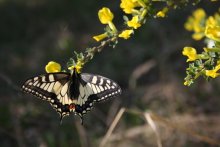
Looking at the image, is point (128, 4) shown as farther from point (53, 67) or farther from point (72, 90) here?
point (72, 90)

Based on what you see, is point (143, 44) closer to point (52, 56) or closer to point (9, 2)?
point (52, 56)

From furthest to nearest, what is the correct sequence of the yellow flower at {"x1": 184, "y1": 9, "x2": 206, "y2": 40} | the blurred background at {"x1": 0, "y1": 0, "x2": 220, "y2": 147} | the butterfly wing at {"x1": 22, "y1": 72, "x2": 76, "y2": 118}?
the blurred background at {"x1": 0, "y1": 0, "x2": 220, "y2": 147}, the yellow flower at {"x1": 184, "y1": 9, "x2": 206, "y2": 40}, the butterfly wing at {"x1": 22, "y1": 72, "x2": 76, "y2": 118}

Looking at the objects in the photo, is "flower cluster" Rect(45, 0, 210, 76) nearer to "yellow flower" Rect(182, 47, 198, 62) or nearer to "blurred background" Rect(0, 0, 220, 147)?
"yellow flower" Rect(182, 47, 198, 62)

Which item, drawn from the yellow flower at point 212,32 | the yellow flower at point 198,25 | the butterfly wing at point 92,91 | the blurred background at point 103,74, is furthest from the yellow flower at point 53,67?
the blurred background at point 103,74

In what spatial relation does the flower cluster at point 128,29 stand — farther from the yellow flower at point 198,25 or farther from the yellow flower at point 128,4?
the yellow flower at point 198,25

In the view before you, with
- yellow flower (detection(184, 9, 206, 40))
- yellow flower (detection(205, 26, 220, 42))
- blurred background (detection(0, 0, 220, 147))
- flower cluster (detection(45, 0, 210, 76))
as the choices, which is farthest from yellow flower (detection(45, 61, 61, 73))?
blurred background (detection(0, 0, 220, 147))

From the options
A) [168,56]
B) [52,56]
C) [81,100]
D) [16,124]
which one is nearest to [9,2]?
[52,56]
